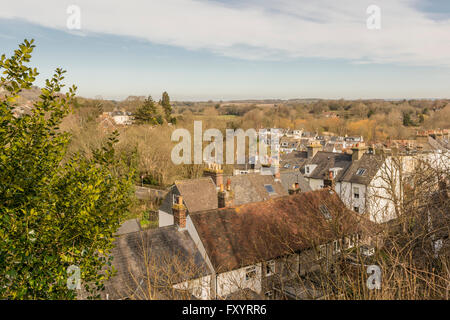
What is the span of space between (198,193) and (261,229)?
842 cm

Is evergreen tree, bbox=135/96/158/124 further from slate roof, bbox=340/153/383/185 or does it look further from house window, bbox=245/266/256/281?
house window, bbox=245/266/256/281

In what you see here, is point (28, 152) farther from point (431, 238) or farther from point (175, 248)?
point (431, 238)

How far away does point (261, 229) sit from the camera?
16.8 m

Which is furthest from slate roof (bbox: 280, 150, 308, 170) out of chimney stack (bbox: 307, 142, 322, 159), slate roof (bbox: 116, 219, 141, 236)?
slate roof (bbox: 116, 219, 141, 236)

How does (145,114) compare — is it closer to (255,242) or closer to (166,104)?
(166,104)

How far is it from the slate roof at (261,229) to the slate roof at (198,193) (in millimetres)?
6614

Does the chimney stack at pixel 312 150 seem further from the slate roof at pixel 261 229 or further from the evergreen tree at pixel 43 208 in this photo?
the evergreen tree at pixel 43 208

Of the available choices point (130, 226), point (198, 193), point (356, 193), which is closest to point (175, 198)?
point (198, 193)

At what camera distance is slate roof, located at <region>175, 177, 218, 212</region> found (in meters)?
23.6

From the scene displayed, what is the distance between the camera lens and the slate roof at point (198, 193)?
77.5 ft

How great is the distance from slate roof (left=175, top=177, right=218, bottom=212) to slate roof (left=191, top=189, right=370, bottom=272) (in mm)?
6614
